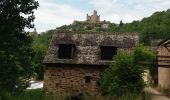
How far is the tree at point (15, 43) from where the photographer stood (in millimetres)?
25797

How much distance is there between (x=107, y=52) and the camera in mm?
37781

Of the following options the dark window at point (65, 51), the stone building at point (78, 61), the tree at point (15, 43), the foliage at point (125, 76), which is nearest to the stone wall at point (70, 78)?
the stone building at point (78, 61)

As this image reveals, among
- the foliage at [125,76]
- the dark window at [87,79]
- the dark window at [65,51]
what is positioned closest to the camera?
the foliage at [125,76]

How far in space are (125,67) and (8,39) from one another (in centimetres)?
924

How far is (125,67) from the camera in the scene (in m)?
30.9

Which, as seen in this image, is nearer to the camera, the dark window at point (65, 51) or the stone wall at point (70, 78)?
the stone wall at point (70, 78)

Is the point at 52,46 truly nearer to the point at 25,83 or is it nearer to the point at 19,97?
the point at 25,83

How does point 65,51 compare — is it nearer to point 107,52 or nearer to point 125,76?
point 107,52

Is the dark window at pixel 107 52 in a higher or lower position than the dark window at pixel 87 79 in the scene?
higher

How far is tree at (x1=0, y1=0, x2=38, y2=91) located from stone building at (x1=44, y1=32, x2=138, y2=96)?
8128 millimetres

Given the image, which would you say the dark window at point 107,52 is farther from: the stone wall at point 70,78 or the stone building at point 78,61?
the stone wall at point 70,78

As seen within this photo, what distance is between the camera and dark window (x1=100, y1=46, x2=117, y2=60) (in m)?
37.6

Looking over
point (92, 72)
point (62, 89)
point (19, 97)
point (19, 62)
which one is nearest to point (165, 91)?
point (92, 72)

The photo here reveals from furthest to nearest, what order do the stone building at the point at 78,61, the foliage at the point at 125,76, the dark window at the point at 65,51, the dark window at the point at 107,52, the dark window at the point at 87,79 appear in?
the dark window at the point at 65,51, the dark window at the point at 107,52, the dark window at the point at 87,79, the stone building at the point at 78,61, the foliage at the point at 125,76
